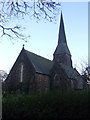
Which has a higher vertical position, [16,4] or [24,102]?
[16,4]

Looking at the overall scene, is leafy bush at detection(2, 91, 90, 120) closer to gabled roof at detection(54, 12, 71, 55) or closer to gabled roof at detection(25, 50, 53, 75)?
gabled roof at detection(25, 50, 53, 75)

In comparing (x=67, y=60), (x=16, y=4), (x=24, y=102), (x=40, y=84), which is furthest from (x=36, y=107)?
(x=67, y=60)

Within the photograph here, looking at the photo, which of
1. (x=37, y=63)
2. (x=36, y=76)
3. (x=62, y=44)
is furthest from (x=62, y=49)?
(x=36, y=76)

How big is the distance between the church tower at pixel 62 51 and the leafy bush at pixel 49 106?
136 feet

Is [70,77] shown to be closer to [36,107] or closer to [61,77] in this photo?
[61,77]

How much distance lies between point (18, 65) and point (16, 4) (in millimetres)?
35176

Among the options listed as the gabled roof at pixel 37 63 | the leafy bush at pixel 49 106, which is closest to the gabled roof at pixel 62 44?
the gabled roof at pixel 37 63

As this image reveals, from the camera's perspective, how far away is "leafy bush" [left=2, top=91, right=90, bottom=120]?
38.0ft

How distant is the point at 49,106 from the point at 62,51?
44.7 m

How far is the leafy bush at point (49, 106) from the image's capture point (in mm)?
11570

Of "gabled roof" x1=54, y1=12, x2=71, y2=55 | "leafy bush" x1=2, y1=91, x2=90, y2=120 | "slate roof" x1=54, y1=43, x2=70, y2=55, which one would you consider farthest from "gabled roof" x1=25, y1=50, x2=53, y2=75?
"leafy bush" x1=2, y1=91, x2=90, y2=120

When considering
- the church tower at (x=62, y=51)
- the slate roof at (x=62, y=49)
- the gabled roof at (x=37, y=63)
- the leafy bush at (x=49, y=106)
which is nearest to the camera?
the leafy bush at (x=49, y=106)

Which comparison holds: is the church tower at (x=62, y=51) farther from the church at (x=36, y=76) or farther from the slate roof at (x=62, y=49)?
the church at (x=36, y=76)

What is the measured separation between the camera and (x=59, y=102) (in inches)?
473
